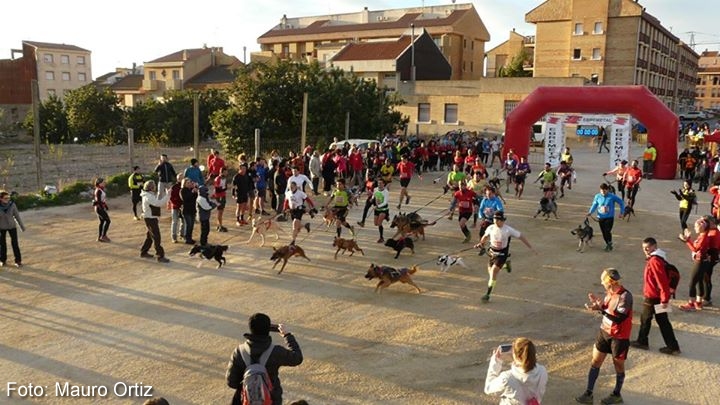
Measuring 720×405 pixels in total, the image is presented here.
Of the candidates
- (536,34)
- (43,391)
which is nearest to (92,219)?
(43,391)

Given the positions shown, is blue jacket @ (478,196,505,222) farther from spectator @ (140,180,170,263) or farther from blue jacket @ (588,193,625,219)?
spectator @ (140,180,170,263)

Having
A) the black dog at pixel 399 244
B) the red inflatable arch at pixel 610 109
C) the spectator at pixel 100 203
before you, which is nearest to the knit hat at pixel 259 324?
the black dog at pixel 399 244

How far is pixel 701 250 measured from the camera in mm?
8789

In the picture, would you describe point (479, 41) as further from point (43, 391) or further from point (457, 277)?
point (43, 391)

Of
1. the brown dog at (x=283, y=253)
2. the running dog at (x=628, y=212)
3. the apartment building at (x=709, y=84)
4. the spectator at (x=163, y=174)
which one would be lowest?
the brown dog at (x=283, y=253)

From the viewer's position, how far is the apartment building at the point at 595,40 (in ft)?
165

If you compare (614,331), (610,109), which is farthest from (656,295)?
(610,109)

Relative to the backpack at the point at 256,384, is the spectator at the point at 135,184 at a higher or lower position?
higher

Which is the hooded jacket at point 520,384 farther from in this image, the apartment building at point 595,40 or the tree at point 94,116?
the apartment building at point 595,40

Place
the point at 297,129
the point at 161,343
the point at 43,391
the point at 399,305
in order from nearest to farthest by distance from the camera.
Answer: the point at 43,391 < the point at 161,343 < the point at 399,305 < the point at 297,129

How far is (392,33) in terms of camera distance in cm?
5566

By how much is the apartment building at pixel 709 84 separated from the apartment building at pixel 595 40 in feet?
185

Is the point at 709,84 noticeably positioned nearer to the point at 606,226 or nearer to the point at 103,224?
the point at 606,226

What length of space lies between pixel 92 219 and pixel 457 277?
9.82 m
